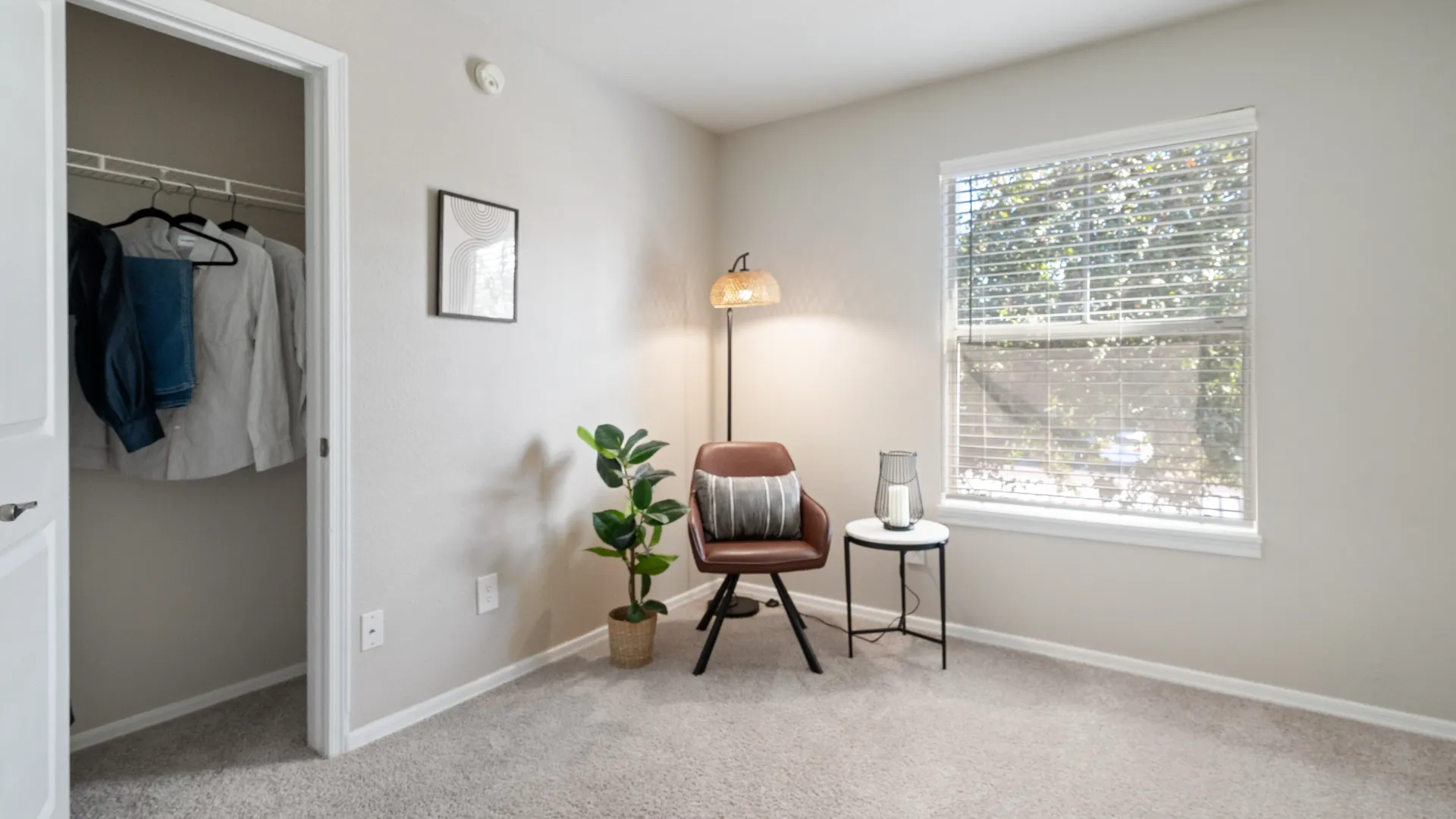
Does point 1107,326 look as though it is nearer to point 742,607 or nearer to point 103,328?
point 742,607

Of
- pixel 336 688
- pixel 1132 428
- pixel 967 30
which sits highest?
pixel 967 30

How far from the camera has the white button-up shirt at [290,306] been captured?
245cm

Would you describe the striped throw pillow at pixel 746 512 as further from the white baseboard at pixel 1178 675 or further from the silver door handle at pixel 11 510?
the silver door handle at pixel 11 510

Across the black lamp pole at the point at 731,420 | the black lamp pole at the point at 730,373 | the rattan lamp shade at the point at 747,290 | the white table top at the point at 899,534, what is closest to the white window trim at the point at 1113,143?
the rattan lamp shade at the point at 747,290

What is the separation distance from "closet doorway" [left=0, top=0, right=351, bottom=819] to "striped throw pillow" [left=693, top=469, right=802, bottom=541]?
1352 mm

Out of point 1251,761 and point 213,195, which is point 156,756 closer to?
point 213,195

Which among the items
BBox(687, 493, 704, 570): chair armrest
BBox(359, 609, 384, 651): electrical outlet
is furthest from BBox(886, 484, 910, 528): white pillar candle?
Answer: BBox(359, 609, 384, 651): electrical outlet

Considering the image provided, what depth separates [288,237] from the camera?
9.07 feet

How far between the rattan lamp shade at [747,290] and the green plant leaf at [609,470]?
3.12 feet

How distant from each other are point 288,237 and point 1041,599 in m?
3.33

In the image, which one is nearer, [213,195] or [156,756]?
[156,756]

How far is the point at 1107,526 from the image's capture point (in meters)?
2.75

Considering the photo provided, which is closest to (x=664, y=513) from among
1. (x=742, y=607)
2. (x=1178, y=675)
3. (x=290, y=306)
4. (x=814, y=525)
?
(x=814, y=525)

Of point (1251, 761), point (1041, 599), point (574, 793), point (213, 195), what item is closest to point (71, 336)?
point (213, 195)
